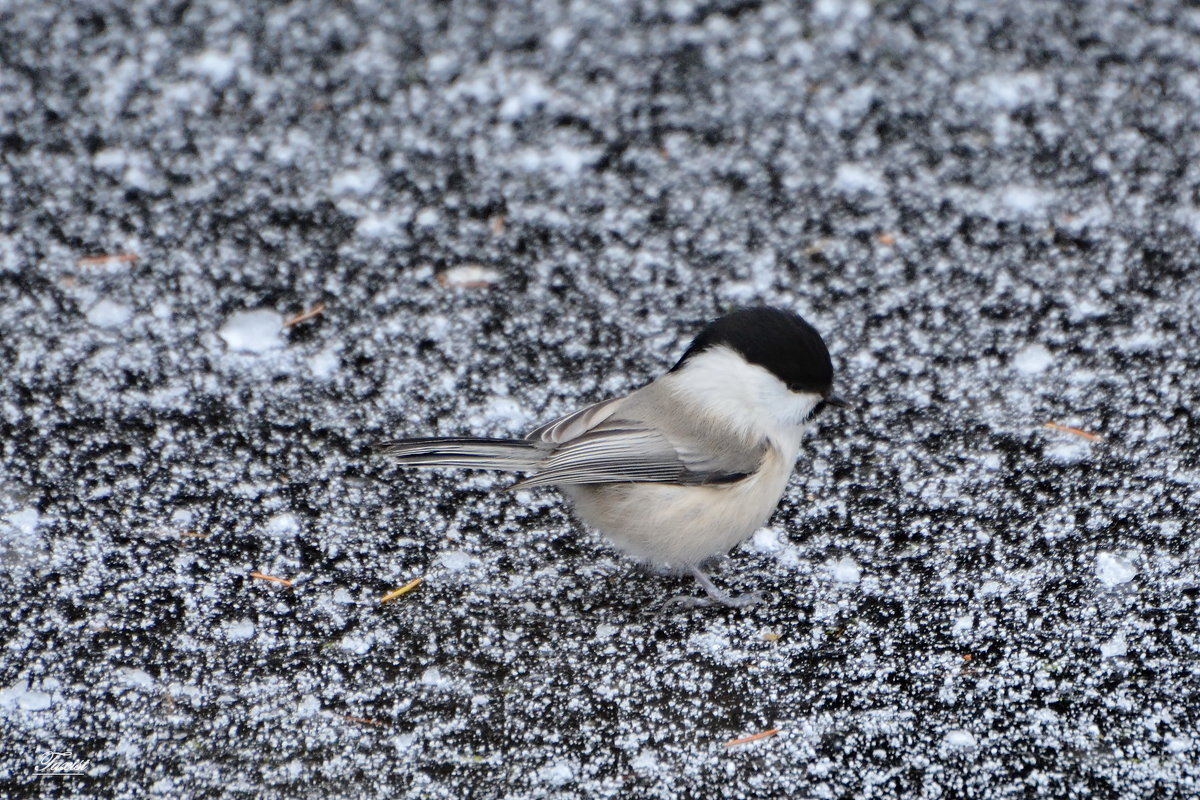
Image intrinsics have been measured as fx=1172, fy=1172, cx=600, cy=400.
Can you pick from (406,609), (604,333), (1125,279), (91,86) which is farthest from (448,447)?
(91,86)

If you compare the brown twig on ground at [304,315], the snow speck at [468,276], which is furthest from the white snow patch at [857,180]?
the brown twig on ground at [304,315]

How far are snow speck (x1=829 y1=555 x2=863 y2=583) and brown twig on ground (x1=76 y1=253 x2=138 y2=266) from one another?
227 cm

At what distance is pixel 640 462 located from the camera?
2.61 m

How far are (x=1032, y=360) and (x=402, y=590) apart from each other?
1.82 m

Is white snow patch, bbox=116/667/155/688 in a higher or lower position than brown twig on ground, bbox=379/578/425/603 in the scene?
lower

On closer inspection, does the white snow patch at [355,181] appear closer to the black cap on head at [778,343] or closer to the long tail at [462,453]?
the long tail at [462,453]

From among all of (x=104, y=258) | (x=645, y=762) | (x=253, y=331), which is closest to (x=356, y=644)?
(x=645, y=762)

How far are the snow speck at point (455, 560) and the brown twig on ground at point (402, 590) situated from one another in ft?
0.24

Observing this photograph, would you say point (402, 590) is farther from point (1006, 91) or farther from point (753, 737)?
point (1006, 91)

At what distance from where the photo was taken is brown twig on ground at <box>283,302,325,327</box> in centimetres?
335

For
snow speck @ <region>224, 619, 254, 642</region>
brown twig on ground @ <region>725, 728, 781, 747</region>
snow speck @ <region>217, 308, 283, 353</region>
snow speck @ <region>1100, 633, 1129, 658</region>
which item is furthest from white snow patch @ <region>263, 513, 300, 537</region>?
snow speck @ <region>1100, 633, 1129, 658</region>

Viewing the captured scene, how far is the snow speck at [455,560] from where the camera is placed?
8.77 feet

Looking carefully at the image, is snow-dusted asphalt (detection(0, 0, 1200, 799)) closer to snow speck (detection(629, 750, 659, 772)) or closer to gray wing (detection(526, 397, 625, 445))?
snow speck (detection(629, 750, 659, 772))

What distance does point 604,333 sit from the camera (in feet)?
11.0
